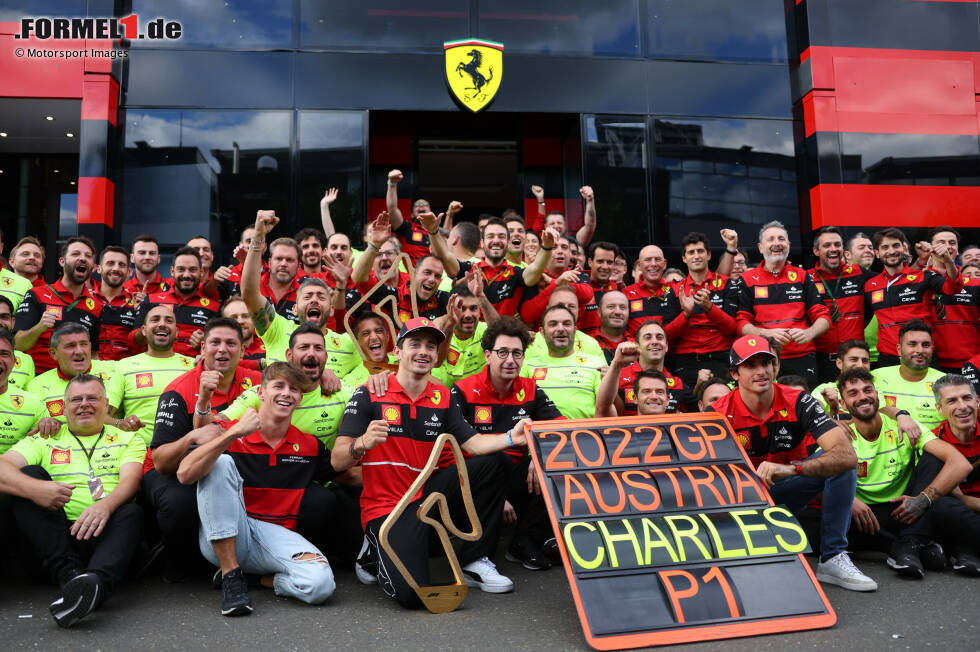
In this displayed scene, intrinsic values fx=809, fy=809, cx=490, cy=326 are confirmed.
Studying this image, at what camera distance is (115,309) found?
6902 millimetres

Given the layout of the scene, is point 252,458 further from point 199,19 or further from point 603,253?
point 199,19

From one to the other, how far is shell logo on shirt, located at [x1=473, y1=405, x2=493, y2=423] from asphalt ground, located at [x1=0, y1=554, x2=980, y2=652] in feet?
3.37

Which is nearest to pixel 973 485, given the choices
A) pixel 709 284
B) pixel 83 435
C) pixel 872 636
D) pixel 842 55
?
pixel 872 636

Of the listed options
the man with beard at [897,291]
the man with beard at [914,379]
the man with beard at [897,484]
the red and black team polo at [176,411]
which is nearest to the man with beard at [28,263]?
the red and black team polo at [176,411]

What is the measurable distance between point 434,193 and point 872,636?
44.5 feet

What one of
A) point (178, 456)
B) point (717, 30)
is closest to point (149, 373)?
point (178, 456)

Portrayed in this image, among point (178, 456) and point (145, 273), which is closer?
point (178, 456)

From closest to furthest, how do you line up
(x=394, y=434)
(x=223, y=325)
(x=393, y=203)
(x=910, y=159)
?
(x=394, y=434), (x=223, y=325), (x=393, y=203), (x=910, y=159)

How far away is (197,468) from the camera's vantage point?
13.6 feet

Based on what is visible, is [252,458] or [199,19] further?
[199,19]

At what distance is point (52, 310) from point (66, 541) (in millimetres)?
2893

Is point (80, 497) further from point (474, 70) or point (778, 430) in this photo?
point (474, 70)

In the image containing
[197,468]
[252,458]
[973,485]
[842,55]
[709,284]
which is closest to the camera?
[197,468]

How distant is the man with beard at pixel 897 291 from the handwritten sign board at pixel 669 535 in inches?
131
